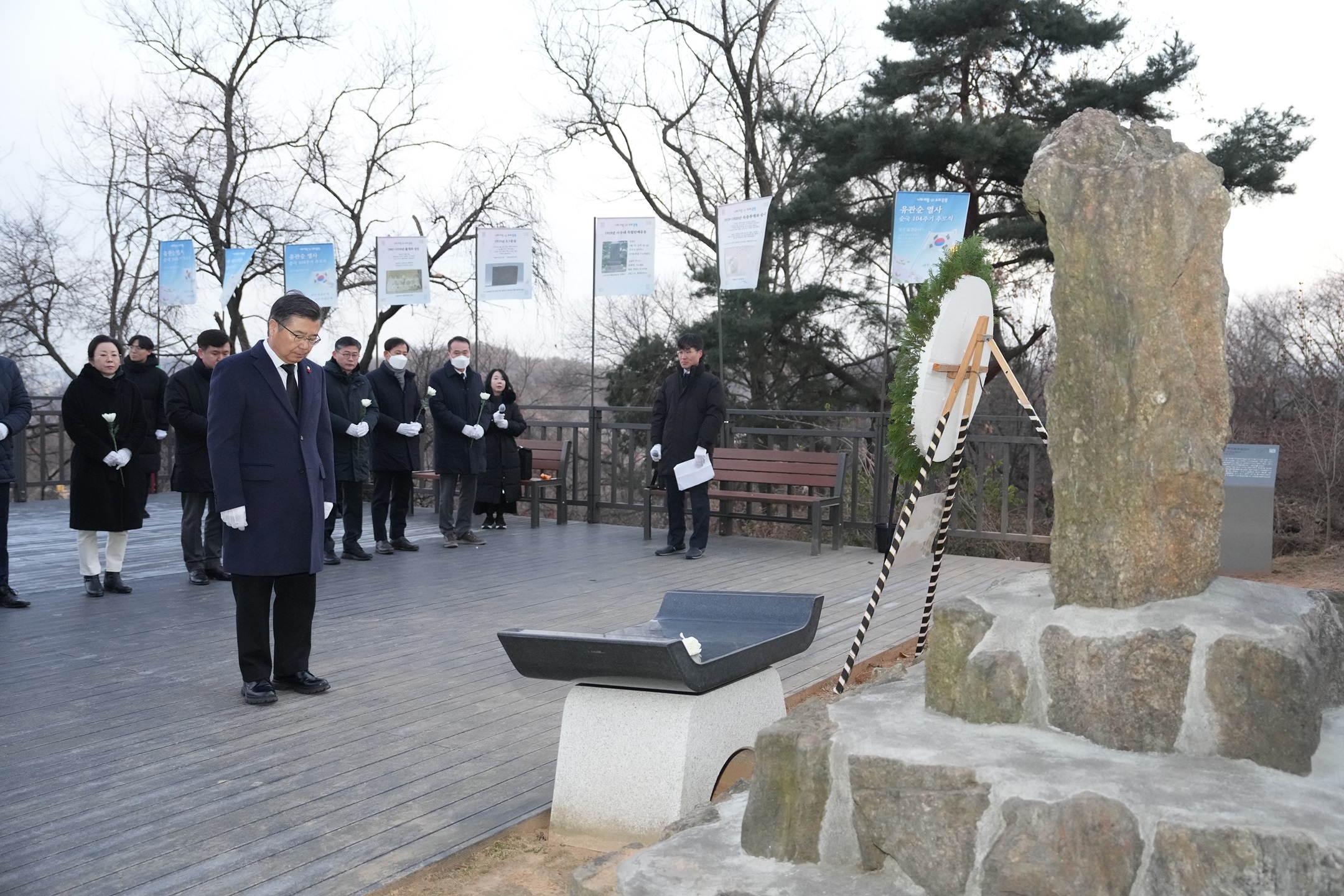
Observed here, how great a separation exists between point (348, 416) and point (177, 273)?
6.41 meters

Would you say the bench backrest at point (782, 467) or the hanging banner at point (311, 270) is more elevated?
the hanging banner at point (311, 270)

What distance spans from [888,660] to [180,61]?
20.3 meters

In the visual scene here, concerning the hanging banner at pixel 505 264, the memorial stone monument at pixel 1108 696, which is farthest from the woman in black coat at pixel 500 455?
the memorial stone monument at pixel 1108 696

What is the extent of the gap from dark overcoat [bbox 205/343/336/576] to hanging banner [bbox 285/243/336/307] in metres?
8.39

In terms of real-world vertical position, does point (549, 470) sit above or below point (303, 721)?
above

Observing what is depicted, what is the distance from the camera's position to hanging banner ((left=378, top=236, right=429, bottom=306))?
466 inches

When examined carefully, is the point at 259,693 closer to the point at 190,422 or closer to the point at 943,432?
the point at 943,432

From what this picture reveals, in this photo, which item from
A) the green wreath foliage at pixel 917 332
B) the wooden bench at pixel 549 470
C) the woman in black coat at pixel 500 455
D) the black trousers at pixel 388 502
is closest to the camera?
the green wreath foliage at pixel 917 332

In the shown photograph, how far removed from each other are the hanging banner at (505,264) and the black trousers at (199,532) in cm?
418

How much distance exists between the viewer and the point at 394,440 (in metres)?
8.96

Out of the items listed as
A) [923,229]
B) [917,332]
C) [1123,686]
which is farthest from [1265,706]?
[923,229]

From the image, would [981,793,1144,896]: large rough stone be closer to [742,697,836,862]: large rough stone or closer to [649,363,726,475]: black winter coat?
[742,697,836,862]: large rough stone

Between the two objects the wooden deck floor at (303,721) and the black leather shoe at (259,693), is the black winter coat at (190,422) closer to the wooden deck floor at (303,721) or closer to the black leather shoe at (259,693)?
the wooden deck floor at (303,721)

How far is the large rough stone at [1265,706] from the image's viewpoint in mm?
2461
